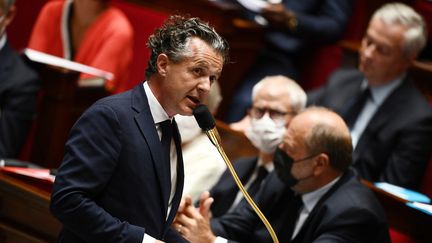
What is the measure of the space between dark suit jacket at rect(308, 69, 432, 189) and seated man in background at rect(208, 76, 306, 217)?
0.76 ft

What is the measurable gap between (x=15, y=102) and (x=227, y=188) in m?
0.58

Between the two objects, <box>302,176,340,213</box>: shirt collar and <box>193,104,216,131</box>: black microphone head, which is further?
<box>302,176,340,213</box>: shirt collar

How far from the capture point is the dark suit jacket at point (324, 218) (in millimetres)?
1406

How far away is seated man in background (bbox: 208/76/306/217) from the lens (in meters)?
1.71

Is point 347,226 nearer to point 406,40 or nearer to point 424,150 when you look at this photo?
point 424,150

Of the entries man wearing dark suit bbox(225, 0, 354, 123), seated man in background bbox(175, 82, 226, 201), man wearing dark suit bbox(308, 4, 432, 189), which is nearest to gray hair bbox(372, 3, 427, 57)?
man wearing dark suit bbox(308, 4, 432, 189)

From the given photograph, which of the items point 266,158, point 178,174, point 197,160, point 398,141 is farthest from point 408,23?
point 178,174

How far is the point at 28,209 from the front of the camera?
1.41 meters

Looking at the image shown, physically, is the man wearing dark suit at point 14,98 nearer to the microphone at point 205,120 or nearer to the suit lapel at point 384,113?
the suit lapel at point 384,113

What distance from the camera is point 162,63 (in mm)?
1037

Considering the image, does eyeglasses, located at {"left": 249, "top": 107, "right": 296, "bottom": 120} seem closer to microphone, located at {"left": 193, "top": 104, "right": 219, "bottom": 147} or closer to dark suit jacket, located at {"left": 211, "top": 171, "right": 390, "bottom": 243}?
dark suit jacket, located at {"left": 211, "top": 171, "right": 390, "bottom": 243}

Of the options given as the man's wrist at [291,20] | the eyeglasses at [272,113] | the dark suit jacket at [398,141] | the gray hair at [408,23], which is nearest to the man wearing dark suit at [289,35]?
the man's wrist at [291,20]

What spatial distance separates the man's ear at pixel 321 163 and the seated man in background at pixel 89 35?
0.78 m

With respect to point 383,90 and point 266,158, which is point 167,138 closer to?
point 266,158
